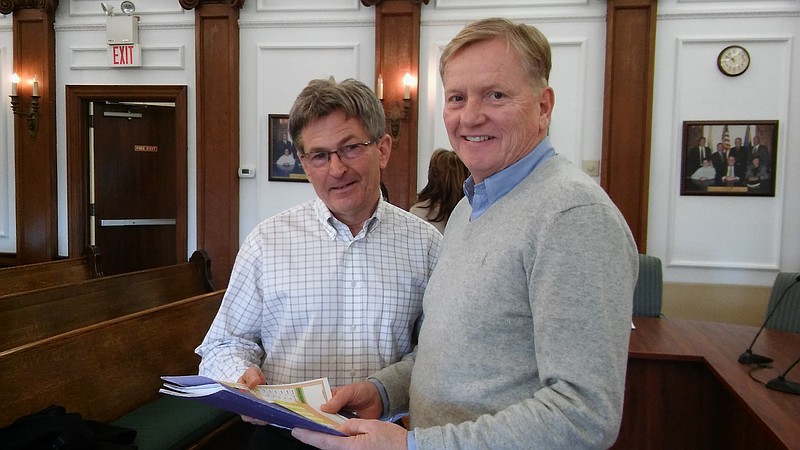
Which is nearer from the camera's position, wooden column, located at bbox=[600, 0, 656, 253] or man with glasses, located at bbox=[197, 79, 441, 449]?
man with glasses, located at bbox=[197, 79, 441, 449]

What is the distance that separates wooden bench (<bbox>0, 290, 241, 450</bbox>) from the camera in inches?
79.1

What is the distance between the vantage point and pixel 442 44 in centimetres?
486

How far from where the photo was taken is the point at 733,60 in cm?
449

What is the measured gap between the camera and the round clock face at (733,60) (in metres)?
4.47

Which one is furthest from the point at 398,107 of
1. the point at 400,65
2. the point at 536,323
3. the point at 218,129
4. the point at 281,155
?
the point at 536,323

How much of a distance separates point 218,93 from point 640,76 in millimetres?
3627

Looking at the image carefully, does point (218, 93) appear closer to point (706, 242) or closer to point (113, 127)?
point (113, 127)

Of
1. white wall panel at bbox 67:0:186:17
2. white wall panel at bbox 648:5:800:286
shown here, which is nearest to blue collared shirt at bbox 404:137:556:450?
white wall panel at bbox 648:5:800:286

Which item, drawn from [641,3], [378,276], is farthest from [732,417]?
[641,3]

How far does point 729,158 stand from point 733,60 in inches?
A: 30.2

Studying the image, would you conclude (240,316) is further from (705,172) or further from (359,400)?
(705,172)

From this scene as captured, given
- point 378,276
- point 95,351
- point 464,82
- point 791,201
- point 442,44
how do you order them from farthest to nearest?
point 442,44
point 791,201
point 95,351
point 378,276
point 464,82

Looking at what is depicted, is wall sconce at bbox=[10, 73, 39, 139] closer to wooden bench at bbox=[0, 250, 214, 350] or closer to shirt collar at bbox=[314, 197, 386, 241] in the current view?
wooden bench at bbox=[0, 250, 214, 350]

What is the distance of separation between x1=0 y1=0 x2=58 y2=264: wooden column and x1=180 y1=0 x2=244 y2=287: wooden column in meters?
1.53
